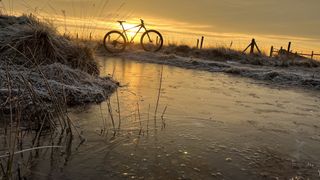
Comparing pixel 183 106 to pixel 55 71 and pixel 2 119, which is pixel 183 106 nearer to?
pixel 55 71

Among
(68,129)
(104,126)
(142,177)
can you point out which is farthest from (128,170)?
(104,126)

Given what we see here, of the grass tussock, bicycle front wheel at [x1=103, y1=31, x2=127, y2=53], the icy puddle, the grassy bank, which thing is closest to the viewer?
the icy puddle

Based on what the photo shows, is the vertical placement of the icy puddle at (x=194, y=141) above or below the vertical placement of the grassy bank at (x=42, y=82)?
below

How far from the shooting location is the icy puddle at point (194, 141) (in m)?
3.88

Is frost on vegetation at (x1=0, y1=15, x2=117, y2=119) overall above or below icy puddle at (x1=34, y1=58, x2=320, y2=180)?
above

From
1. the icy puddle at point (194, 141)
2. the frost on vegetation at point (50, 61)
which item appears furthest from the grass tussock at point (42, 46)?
the icy puddle at point (194, 141)

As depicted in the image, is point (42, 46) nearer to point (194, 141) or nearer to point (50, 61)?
point (50, 61)

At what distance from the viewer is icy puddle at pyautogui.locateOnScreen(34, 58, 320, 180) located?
3.88 m

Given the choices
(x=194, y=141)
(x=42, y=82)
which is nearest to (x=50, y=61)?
→ (x=42, y=82)

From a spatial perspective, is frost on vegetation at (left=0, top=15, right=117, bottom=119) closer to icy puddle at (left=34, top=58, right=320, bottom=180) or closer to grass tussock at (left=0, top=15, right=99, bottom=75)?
grass tussock at (left=0, top=15, right=99, bottom=75)

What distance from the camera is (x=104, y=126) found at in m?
5.22

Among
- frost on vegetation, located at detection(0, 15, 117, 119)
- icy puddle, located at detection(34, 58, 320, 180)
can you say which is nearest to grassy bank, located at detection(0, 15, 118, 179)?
frost on vegetation, located at detection(0, 15, 117, 119)

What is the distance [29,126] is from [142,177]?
173 centimetres

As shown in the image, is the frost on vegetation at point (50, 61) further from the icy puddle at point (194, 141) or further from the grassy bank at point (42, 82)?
the icy puddle at point (194, 141)
